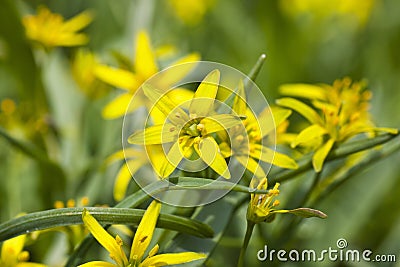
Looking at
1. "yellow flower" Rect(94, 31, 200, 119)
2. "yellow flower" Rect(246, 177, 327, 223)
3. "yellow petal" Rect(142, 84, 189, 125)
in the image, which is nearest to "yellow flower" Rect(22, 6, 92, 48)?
"yellow flower" Rect(94, 31, 200, 119)

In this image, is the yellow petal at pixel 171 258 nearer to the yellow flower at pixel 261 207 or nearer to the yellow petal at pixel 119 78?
the yellow flower at pixel 261 207

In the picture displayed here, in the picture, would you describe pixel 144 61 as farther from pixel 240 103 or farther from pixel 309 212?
pixel 309 212

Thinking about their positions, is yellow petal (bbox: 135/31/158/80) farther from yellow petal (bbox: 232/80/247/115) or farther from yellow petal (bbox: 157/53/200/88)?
yellow petal (bbox: 232/80/247/115)

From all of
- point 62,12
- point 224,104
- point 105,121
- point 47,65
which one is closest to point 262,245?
point 224,104

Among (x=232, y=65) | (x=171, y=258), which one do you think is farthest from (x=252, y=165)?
(x=232, y=65)

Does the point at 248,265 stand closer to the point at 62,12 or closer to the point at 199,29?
the point at 199,29
